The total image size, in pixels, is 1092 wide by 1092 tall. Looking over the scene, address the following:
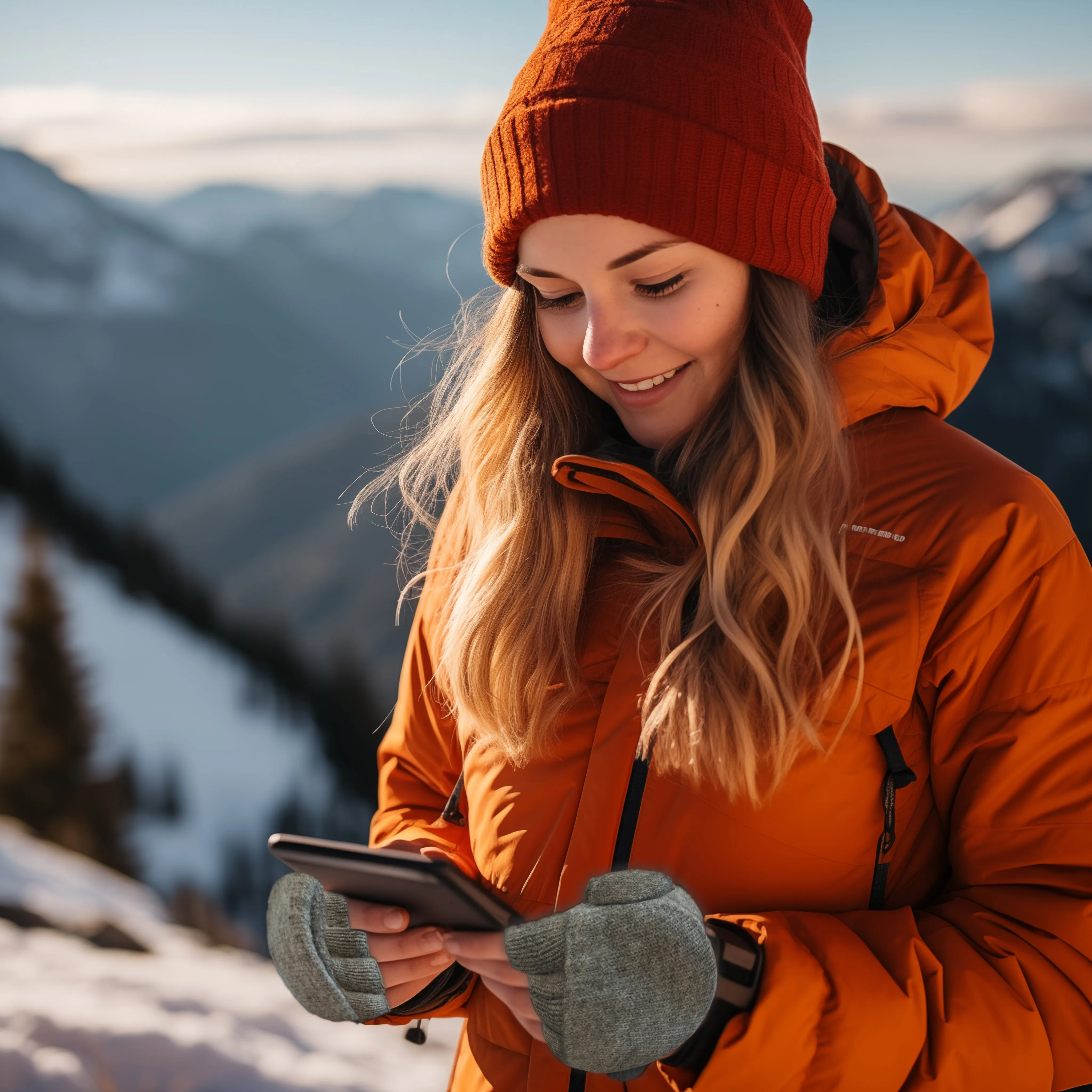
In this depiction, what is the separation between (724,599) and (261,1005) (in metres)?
1.52

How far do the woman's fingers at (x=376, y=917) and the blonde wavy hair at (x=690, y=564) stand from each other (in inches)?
8.0

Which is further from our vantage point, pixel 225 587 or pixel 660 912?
pixel 225 587

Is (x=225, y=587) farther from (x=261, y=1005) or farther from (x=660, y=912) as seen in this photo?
(x=660, y=912)

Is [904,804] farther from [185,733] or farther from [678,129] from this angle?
[185,733]

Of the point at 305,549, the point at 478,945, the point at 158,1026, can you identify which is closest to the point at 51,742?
the point at 305,549

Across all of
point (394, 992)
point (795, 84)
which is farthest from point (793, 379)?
point (394, 992)

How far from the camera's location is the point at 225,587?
2799 mm

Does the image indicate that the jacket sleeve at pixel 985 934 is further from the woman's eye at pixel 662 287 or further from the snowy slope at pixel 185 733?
the snowy slope at pixel 185 733

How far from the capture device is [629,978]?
2.35ft

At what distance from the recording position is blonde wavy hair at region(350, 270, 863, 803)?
0.87m

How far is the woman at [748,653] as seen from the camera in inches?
30.1

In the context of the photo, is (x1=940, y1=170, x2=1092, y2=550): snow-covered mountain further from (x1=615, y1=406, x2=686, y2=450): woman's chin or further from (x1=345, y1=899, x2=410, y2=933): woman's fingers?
(x1=345, y1=899, x2=410, y2=933): woman's fingers

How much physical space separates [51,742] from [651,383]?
2268 mm

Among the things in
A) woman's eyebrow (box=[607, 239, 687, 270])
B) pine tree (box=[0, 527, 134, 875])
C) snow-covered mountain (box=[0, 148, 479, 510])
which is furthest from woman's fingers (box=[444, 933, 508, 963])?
pine tree (box=[0, 527, 134, 875])
